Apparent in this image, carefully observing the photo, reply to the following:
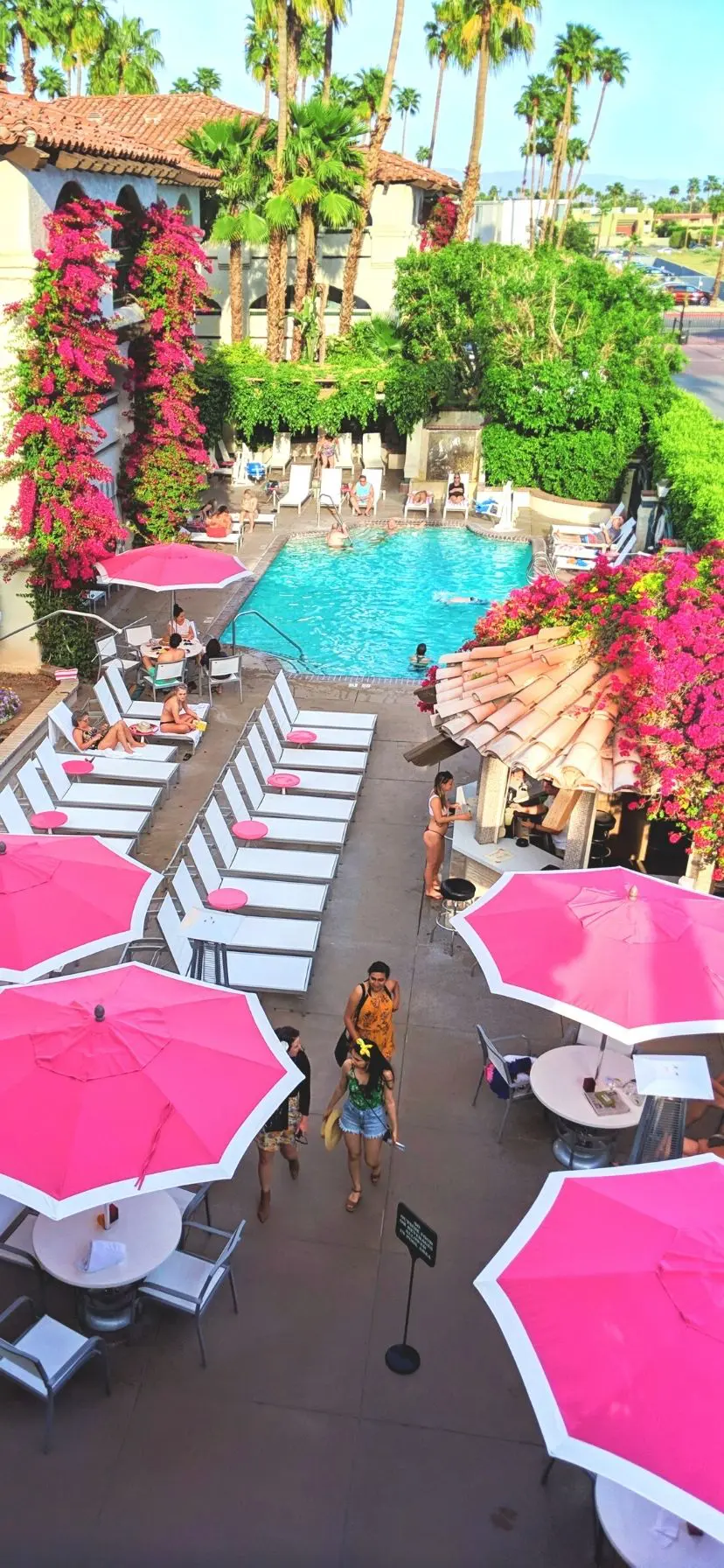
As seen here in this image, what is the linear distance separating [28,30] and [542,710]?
149ft

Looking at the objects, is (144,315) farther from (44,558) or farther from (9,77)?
(44,558)

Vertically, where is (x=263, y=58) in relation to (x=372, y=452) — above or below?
above

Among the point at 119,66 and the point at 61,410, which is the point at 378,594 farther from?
the point at 119,66

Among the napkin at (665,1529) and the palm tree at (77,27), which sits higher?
the palm tree at (77,27)

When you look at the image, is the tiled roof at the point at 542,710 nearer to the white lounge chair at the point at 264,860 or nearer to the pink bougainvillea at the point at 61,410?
the white lounge chair at the point at 264,860

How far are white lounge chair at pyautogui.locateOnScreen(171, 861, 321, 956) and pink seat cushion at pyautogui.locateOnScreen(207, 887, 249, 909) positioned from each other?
0.09 meters

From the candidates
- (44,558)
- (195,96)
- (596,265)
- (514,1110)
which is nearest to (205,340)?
(195,96)

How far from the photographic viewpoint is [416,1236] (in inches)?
239

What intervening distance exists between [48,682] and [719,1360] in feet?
44.8

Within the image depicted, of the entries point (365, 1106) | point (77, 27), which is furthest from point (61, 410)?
point (77, 27)

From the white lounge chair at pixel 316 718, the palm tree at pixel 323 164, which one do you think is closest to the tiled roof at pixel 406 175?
the palm tree at pixel 323 164

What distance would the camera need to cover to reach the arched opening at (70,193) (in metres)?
18.3

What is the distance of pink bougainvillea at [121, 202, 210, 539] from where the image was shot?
20766mm

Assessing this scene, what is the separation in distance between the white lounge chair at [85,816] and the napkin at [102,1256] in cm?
569
